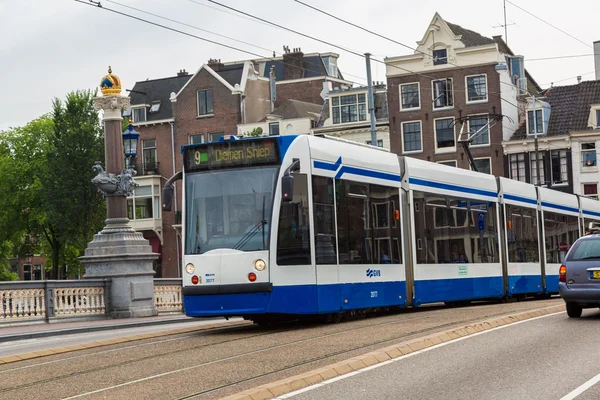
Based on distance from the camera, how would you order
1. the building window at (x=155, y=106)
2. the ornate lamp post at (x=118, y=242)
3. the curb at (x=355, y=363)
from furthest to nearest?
1. the building window at (x=155, y=106)
2. the ornate lamp post at (x=118, y=242)
3. the curb at (x=355, y=363)

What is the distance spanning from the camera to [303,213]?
16.5 meters

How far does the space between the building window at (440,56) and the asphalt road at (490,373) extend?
46.4 metres

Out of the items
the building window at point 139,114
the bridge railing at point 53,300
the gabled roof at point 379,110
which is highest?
the building window at point 139,114

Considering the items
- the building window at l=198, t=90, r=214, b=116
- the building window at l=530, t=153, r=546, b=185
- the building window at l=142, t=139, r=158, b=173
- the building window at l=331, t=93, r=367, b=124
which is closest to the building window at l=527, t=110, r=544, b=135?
the building window at l=530, t=153, r=546, b=185

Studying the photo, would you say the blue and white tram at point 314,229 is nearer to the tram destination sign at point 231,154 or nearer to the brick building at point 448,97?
the tram destination sign at point 231,154

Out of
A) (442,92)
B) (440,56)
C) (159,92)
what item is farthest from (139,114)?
(442,92)

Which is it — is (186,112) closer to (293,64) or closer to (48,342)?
(293,64)

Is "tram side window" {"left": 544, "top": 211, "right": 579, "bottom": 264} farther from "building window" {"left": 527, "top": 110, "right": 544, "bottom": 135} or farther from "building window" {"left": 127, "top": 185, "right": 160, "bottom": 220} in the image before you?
"building window" {"left": 127, "top": 185, "right": 160, "bottom": 220}

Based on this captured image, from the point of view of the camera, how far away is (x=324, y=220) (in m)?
17.0

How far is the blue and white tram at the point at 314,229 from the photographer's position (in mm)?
16188

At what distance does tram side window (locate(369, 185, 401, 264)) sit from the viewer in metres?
18.7

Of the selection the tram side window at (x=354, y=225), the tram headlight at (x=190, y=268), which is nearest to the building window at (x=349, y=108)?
the tram side window at (x=354, y=225)

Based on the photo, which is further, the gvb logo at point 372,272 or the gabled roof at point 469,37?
the gabled roof at point 469,37

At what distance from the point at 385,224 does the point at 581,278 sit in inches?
142
